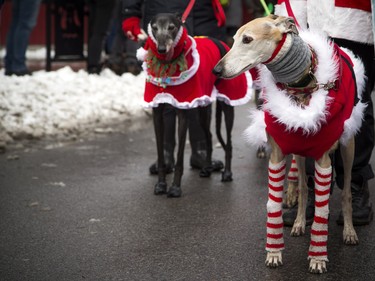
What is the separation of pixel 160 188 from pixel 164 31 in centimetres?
131

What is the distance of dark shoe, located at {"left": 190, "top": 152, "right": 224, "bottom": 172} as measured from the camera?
727cm

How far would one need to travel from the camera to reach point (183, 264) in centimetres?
453

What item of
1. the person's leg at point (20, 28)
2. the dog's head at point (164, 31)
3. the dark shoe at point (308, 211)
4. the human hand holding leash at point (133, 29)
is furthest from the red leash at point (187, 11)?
the person's leg at point (20, 28)

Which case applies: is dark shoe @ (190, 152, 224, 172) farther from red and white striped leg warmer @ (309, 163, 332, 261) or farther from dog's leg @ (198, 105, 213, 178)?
red and white striped leg warmer @ (309, 163, 332, 261)

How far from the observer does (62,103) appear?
1030cm

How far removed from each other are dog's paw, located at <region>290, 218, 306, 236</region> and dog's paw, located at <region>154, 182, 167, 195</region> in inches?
62.2

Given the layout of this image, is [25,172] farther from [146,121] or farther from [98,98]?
[98,98]

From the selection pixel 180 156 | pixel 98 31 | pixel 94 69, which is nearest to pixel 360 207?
pixel 180 156

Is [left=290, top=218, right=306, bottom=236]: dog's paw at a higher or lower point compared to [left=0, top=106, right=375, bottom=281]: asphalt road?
higher

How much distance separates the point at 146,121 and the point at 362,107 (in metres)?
5.68

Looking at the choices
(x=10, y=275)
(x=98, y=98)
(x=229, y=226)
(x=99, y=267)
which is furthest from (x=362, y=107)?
(x=98, y=98)

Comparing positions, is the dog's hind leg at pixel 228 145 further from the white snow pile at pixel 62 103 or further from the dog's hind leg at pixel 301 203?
the white snow pile at pixel 62 103

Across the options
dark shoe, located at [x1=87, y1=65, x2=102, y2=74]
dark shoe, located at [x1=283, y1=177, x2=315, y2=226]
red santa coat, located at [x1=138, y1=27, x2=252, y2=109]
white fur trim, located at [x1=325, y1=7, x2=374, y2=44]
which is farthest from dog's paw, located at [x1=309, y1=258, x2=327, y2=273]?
Answer: dark shoe, located at [x1=87, y1=65, x2=102, y2=74]

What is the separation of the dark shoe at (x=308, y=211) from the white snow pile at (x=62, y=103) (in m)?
4.01
